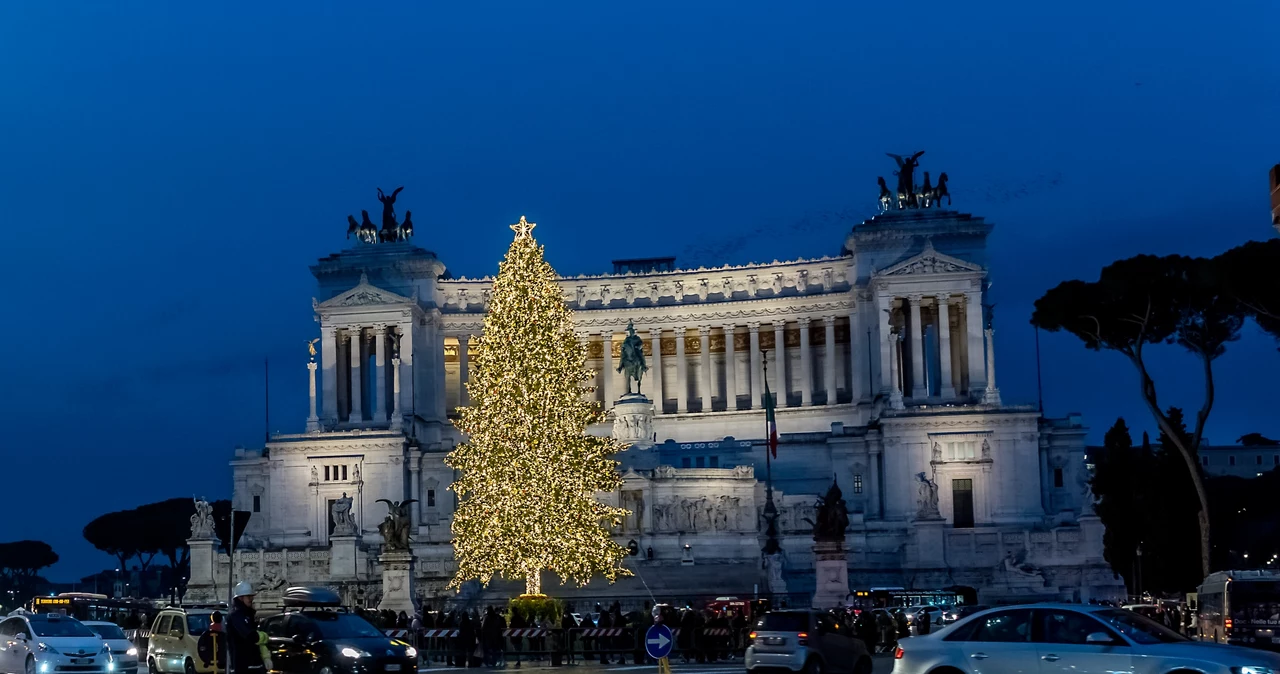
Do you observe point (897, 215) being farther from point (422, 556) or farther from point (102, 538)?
point (102, 538)

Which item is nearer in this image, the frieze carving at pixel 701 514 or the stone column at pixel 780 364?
the frieze carving at pixel 701 514

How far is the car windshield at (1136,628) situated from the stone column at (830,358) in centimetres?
8385

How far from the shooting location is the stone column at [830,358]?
10631 cm

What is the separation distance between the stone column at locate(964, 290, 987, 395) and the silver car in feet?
216

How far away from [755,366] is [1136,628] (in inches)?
3435

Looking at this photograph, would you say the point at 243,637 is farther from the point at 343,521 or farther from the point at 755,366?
the point at 755,366

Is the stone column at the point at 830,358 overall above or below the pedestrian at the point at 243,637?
above

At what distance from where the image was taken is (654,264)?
117188mm

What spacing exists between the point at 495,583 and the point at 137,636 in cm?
2311

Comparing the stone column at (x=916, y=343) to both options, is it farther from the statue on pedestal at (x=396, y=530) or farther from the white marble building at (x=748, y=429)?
the statue on pedestal at (x=396, y=530)

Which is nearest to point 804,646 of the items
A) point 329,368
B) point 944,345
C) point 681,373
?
point 944,345

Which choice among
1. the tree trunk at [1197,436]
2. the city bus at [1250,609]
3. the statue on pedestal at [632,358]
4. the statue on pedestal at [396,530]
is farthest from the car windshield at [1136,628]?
the statue on pedestal at [632,358]

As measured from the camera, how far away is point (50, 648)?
1315 inches

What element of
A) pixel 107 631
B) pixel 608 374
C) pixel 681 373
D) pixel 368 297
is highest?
pixel 368 297
